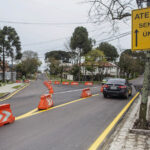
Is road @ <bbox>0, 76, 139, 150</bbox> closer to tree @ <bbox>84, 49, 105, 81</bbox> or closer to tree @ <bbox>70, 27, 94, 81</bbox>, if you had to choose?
tree @ <bbox>84, 49, 105, 81</bbox>

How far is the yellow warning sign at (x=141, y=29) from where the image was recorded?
5074mm

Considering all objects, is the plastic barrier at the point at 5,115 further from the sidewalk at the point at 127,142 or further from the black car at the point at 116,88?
the black car at the point at 116,88

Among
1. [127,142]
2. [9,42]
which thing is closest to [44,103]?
[127,142]

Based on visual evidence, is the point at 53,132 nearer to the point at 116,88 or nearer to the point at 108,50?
the point at 116,88

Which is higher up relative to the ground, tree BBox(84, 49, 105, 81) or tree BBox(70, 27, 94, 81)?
tree BBox(70, 27, 94, 81)

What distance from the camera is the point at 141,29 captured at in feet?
16.9

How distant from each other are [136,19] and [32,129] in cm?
473

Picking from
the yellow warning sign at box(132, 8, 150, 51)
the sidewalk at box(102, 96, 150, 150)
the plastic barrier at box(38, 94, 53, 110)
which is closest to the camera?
the sidewalk at box(102, 96, 150, 150)

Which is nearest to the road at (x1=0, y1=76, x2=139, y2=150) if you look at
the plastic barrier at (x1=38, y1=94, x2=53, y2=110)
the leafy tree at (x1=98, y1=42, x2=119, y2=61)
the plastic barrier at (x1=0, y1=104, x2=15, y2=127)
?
the plastic barrier at (x1=0, y1=104, x2=15, y2=127)

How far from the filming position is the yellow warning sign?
5074mm

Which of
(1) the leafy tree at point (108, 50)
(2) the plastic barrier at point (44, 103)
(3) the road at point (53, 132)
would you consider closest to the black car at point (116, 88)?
(2) the plastic barrier at point (44, 103)

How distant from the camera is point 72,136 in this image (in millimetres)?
4930

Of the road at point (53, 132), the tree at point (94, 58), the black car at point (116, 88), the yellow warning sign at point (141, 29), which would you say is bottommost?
the road at point (53, 132)

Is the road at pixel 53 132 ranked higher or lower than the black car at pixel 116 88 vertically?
lower
